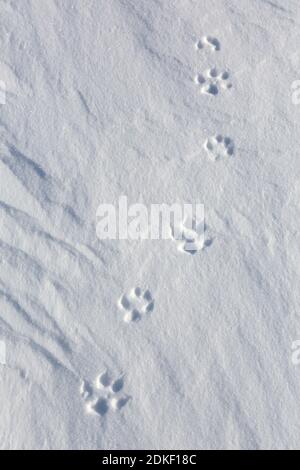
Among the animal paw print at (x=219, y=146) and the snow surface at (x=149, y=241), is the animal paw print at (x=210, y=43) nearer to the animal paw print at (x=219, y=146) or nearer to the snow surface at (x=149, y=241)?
the snow surface at (x=149, y=241)

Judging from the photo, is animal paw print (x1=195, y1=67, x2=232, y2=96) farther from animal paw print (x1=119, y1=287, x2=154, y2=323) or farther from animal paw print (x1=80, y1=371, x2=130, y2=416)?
animal paw print (x1=80, y1=371, x2=130, y2=416)

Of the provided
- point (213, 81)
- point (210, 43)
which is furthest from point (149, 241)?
point (210, 43)

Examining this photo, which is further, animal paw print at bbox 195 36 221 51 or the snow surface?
animal paw print at bbox 195 36 221 51

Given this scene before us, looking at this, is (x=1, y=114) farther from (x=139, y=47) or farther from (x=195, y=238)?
(x=195, y=238)

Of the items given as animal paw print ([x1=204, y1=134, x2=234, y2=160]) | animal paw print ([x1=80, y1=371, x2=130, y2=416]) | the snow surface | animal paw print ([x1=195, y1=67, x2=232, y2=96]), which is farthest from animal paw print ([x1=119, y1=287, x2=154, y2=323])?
animal paw print ([x1=195, y1=67, x2=232, y2=96])

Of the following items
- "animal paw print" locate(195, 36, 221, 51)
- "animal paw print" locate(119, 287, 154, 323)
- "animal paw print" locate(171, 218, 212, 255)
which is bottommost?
"animal paw print" locate(119, 287, 154, 323)

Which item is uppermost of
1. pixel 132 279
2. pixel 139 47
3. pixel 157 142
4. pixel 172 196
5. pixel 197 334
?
pixel 139 47

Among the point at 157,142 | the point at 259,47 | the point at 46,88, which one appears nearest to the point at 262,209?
the point at 157,142

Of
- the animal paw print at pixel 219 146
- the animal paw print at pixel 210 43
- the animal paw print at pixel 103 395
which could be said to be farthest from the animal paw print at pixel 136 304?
the animal paw print at pixel 210 43
